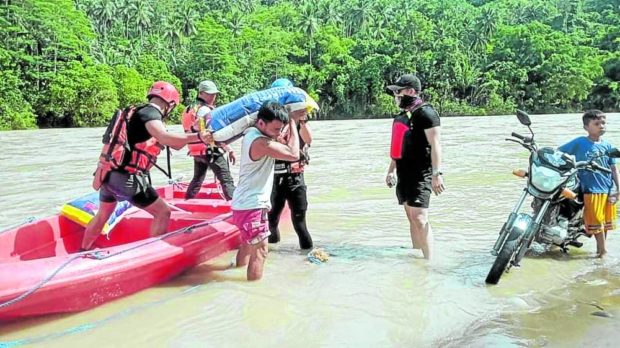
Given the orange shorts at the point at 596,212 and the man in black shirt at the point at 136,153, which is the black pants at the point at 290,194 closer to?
the man in black shirt at the point at 136,153

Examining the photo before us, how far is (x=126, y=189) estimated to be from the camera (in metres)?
4.84

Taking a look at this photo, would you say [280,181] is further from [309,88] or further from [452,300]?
[309,88]

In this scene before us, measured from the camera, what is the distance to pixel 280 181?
561 centimetres

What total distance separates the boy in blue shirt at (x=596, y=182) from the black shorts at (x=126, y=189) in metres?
3.74

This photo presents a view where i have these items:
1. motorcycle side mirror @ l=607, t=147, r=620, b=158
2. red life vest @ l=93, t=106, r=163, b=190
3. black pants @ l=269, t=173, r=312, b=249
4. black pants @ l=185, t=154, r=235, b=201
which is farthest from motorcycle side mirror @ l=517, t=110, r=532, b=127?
black pants @ l=185, t=154, r=235, b=201

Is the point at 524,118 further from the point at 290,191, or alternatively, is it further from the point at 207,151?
the point at 207,151

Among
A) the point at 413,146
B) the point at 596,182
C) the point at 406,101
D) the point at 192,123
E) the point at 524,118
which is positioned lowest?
the point at 596,182

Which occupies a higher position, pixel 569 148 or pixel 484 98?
pixel 569 148

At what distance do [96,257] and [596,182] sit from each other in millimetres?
4202

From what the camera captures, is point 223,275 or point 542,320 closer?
point 542,320

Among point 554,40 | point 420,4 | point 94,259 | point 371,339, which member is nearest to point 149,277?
point 94,259

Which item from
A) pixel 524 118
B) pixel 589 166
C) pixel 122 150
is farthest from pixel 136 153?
pixel 589 166

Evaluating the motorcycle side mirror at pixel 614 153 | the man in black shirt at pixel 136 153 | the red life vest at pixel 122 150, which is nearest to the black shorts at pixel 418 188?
the motorcycle side mirror at pixel 614 153

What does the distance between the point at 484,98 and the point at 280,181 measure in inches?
2359
